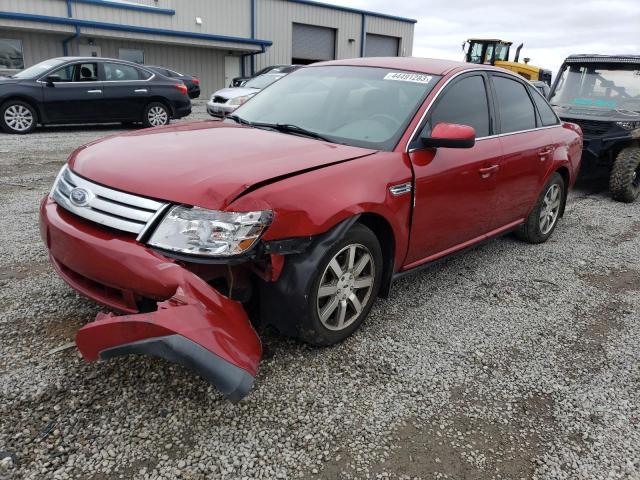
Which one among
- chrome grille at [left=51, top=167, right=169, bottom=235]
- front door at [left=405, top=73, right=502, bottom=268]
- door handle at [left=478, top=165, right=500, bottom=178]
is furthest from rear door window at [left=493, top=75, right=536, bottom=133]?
chrome grille at [left=51, top=167, right=169, bottom=235]

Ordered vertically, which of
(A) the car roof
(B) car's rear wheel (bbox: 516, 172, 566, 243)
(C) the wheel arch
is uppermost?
(A) the car roof

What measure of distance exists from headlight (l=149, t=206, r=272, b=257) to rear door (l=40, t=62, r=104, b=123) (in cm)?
936

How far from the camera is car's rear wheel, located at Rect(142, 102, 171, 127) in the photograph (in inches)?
447

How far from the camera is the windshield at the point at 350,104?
3.27m

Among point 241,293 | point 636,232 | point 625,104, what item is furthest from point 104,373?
point 625,104

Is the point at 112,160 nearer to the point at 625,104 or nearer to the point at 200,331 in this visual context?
the point at 200,331

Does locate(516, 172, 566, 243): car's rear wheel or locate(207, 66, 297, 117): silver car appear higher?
locate(207, 66, 297, 117): silver car

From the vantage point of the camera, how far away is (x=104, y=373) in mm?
2553

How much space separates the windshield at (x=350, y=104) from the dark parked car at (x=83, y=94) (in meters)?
7.83

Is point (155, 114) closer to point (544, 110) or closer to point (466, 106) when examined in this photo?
point (544, 110)

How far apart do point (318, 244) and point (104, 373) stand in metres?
1.24

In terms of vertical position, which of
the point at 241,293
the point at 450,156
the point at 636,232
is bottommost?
the point at 636,232

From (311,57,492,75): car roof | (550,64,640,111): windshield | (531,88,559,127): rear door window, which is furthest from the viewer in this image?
(550,64,640,111): windshield

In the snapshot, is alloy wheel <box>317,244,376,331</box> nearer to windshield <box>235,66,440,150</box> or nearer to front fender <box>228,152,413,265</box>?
front fender <box>228,152,413,265</box>
